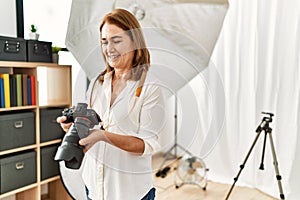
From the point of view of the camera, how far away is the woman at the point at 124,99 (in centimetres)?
67

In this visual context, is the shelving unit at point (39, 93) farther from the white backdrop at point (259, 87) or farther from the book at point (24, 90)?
the white backdrop at point (259, 87)

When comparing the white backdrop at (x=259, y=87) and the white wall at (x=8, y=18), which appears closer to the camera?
the white wall at (x=8, y=18)

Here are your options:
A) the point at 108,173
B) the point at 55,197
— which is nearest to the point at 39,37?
the point at 55,197

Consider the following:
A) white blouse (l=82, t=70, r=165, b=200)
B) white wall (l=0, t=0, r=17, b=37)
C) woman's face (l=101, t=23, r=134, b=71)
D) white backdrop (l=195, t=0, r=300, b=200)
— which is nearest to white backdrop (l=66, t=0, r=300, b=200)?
white backdrop (l=195, t=0, r=300, b=200)

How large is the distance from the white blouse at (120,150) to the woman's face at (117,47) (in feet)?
0.15

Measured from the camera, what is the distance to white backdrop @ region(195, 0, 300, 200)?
1.80 meters

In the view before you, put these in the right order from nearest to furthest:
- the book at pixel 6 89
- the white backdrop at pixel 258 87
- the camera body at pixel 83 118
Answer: the camera body at pixel 83 118
the book at pixel 6 89
the white backdrop at pixel 258 87

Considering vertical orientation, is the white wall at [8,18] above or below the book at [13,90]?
above

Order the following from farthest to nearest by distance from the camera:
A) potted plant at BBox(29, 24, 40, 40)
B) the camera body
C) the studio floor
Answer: the studio floor
potted plant at BBox(29, 24, 40, 40)
the camera body

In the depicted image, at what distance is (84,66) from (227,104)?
1.55 metres

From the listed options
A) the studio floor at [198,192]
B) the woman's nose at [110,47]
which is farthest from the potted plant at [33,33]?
the studio floor at [198,192]

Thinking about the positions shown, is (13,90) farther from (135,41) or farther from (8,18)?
(135,41)

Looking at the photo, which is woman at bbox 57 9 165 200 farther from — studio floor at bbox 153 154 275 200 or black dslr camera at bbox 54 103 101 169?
studio floor at bbox 153 154 275 200

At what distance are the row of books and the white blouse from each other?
2.74ft
